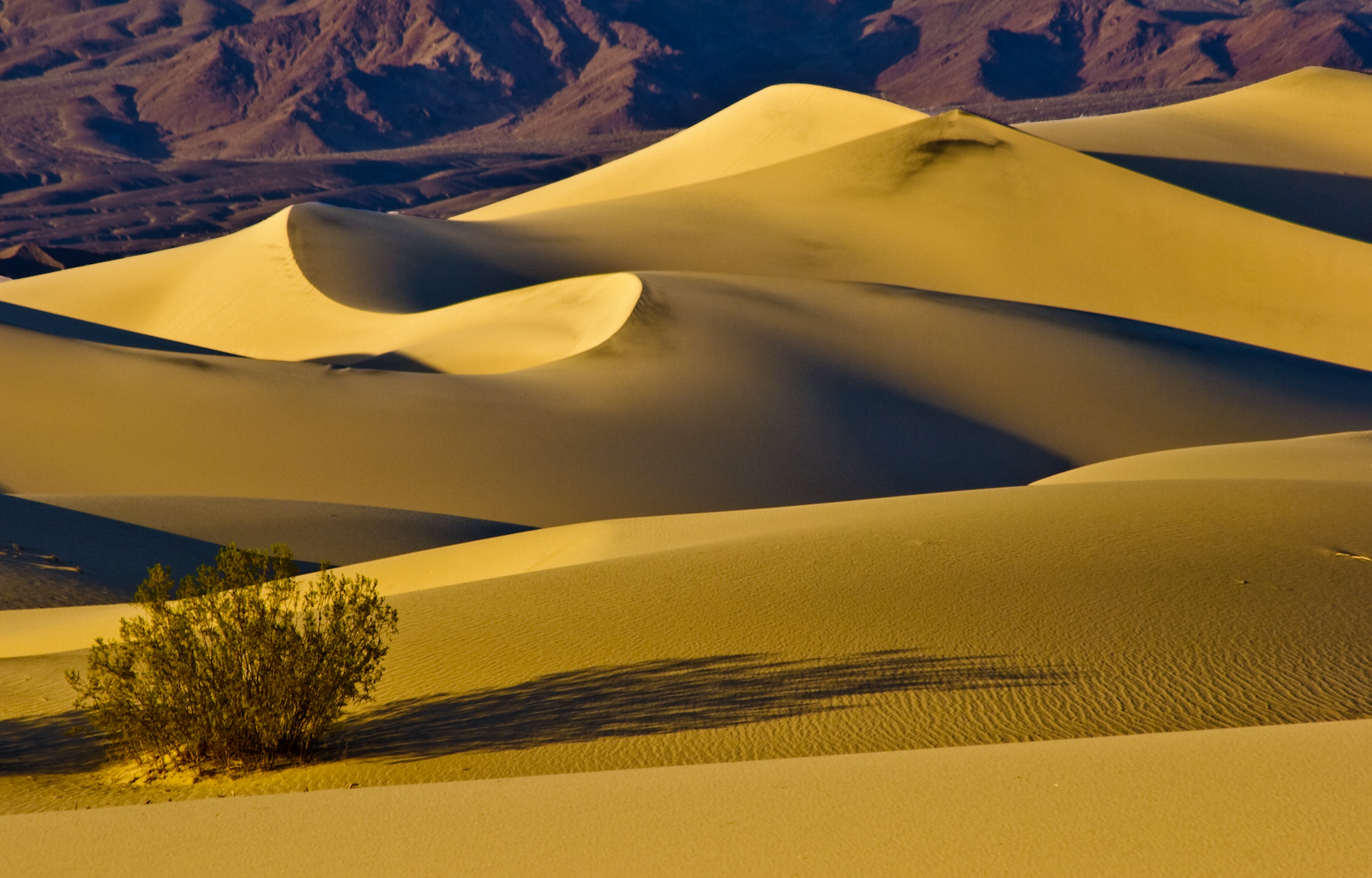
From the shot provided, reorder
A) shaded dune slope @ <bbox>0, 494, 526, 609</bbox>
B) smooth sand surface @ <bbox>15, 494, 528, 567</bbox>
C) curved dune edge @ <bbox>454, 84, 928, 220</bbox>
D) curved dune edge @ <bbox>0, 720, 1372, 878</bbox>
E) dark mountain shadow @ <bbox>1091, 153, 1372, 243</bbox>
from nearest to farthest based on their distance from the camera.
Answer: curved dune edge @ <bbox>0, 720, 1372, 878</bbox>, shaded dune slope @ <bbox>0, 494, 526, 609</bbox>, smooth sand surface @ <bbox>15, 494, 528, 567</bbox>, dark mountain shadow @ <bbox>1091, 153, 1372, 243</bbox>, curved dune edge @ <bbox>454, 84, 928, 220</bbox>

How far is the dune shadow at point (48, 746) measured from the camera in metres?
5.39

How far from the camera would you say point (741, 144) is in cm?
4678

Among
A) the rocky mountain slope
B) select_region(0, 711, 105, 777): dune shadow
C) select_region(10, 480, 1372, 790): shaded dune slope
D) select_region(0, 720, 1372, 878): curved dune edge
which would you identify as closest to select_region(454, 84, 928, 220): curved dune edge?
select_region(10, 480, 1372, 790): shaded dune slope

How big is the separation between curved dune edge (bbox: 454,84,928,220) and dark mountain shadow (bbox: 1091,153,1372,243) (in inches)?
299

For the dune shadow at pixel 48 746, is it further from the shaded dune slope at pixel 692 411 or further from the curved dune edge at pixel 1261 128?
the curved dune edge at pixel 1261 128

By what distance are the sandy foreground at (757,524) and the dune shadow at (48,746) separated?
0.03 m

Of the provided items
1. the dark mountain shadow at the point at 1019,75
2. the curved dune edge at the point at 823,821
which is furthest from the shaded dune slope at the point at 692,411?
the dark mountain shadow at the point at 1019,75

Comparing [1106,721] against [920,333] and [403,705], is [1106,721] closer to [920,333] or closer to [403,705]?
[403,705]

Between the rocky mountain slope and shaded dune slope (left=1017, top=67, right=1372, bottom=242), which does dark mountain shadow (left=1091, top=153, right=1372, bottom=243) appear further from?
the rocky mountain slope

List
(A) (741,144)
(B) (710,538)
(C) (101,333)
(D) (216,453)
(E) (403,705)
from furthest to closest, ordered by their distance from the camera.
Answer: (A) (741,144) → (C) (101,333) → (D) (216,453) → (B) (710,538) → (E) (403,705)

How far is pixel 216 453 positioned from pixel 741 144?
33.3 metres

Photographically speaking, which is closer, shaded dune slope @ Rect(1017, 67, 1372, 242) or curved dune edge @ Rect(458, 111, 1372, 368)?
curved dune edge @ Rect(458, 111, 1372, 368)

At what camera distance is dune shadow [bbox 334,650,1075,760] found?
16.9ft

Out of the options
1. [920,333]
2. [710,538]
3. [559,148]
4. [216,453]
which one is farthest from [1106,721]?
[559,148]
